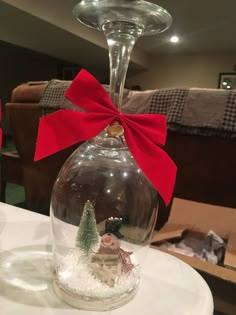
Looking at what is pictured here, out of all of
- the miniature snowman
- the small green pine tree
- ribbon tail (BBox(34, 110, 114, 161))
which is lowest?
the miniature snowman

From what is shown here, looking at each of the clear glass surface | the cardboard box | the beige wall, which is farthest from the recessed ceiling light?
the clear glass surface

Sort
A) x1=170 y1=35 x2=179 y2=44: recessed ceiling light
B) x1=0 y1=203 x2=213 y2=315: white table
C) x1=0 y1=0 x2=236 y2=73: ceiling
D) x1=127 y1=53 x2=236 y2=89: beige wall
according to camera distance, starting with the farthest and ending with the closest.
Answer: x1=127 y1=53 x2=236 y2=89: beige wall
x1=170 y1=35 x2=179 y2=44: recessed ceiling light
x1=0 y1=0 x2=236 y2=73: ceiling
x1=0 y1=203 x2=213 y2=315: white table

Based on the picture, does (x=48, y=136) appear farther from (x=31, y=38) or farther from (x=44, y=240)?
(x=31, y=38)

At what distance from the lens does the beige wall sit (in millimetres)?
5051

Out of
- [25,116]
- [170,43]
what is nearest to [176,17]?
[170,43]

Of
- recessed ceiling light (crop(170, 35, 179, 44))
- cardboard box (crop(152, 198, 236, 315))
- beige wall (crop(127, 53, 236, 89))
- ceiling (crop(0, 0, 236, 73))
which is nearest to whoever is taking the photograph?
cardboard box (crop(152, 198, 236, 315))

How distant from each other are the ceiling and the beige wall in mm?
171

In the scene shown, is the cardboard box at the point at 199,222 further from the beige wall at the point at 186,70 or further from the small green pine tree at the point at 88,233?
the beige wall at the point at 186,70

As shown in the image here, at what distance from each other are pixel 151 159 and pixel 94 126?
0.21 feet

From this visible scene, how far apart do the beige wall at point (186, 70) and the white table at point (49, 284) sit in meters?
5.20

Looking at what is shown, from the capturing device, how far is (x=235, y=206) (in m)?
1.14

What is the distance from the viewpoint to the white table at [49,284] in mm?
271

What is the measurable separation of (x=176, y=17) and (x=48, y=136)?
11.9 ft

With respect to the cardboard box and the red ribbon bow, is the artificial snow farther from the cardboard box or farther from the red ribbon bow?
the cardboard box
